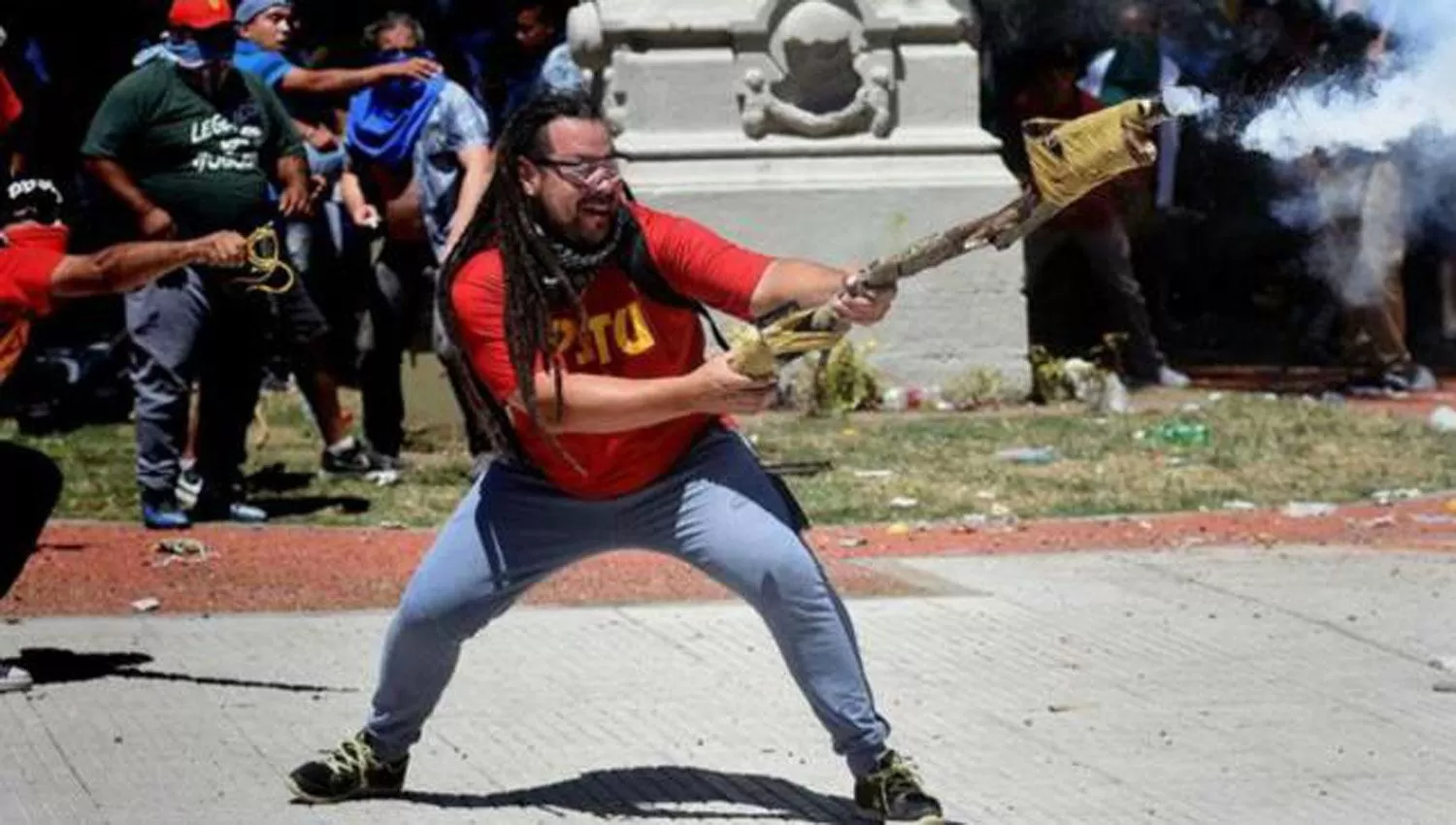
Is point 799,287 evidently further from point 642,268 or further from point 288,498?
point 288,498

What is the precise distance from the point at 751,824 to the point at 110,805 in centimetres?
151

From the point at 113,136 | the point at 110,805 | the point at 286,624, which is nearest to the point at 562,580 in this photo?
the point at 286,624

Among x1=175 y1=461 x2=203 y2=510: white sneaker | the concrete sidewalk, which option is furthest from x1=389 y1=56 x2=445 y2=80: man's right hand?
the concrete sidewalk

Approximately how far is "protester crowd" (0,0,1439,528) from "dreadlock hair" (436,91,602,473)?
1.52ft

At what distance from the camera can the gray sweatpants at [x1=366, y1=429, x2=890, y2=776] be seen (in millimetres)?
7344

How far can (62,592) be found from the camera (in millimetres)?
10875

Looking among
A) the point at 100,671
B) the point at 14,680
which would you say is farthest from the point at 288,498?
the point at 14,680

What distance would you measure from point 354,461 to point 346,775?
6.09 meters

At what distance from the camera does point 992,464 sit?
13.6 meters

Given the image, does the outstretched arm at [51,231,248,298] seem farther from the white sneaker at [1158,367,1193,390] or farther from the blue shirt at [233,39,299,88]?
the white sneaker at [1158,367,1193,390]

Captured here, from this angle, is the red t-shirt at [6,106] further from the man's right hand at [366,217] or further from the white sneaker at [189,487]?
the man's right hand at [366,217]

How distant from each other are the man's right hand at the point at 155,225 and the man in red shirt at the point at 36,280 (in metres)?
2.50

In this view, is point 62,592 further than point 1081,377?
No

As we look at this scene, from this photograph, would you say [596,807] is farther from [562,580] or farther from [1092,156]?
[562,580]
